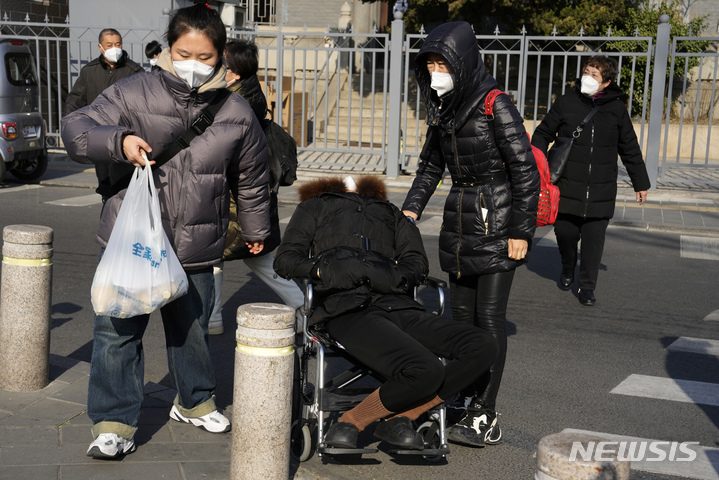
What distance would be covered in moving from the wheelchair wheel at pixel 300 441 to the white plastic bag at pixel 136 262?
0.91 metres

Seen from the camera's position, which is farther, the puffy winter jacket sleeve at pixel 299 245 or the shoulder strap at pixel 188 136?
the puffy winter jacket sleeve at pixel 299 245

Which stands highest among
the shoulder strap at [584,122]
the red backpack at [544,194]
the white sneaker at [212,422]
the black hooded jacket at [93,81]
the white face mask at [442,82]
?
the white face mask at [442,82]

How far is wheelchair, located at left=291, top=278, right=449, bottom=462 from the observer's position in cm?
385

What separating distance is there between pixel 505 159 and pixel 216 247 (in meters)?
1.54

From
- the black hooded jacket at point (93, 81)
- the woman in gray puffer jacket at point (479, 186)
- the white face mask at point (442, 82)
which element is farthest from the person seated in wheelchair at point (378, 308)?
the black hooded jacket at point (93, 81)

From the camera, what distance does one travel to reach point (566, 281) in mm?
7750

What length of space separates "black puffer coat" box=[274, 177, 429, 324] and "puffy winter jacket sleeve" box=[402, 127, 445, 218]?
0.19 meters

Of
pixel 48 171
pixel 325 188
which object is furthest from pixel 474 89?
pixel 48 171

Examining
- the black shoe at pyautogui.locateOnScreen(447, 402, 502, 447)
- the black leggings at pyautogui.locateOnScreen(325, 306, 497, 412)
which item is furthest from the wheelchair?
the black shoe at pyautogui.locateOnScreen(447, 402, 502, 447)

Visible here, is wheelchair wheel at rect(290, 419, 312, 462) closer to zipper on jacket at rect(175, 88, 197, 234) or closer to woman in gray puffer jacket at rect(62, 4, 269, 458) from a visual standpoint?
woman in gray puffer jacket at rect(62, 4, 269, 458)

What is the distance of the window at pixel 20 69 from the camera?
12.8 m

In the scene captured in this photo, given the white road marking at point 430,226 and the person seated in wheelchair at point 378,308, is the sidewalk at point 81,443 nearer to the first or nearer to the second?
the person seated in wheelchair at point 378,308

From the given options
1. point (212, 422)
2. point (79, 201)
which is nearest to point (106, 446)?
point (212, 422)

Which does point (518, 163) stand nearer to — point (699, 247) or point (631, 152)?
point (631, 152)
